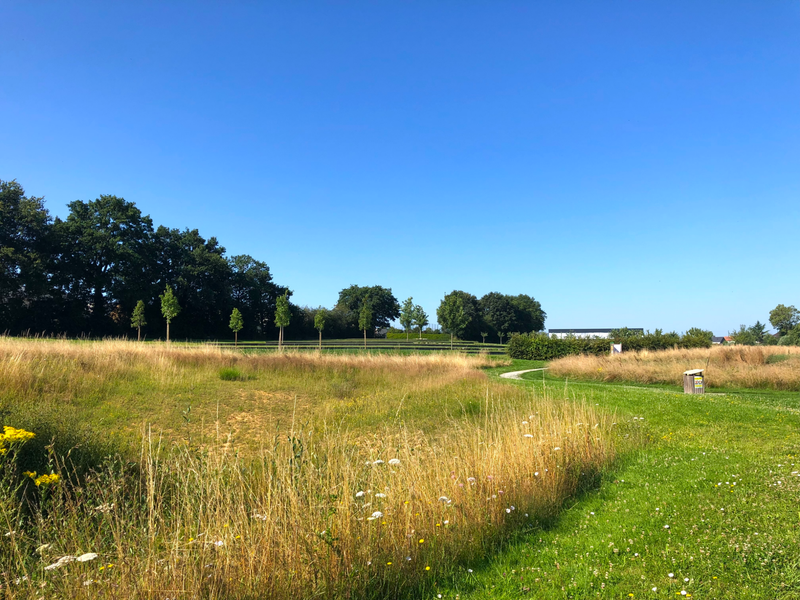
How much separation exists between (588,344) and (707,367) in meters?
13.5

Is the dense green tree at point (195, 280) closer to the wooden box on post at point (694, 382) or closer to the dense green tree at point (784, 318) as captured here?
the wooden box on post at point (694, 382)

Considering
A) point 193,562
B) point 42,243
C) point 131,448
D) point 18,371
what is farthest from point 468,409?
point 42,243

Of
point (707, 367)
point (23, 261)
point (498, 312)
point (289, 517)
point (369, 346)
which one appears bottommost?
point (289, 517)

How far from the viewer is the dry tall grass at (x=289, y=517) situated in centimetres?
301

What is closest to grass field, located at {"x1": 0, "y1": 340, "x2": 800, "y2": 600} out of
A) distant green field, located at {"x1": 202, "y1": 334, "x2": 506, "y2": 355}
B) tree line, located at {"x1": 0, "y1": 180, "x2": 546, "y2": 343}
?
distant green field, located at {"x1": 202, "y1": 334, "x2": 506, "y2": 355}

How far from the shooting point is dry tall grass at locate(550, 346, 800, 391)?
16891 mm

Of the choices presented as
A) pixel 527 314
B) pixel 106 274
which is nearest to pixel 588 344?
pixel 106 274

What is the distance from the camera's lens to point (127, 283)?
131 ft

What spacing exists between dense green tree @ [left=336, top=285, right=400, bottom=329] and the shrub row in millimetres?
41854

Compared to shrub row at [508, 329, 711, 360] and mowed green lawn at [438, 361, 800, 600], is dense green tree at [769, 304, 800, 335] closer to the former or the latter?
shrub row at [508, 329, 711, 360]

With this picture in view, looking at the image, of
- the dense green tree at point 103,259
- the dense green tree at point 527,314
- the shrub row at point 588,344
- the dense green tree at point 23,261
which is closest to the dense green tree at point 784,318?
the shrub row at point 588,344

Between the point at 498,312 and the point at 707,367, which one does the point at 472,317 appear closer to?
the point at 498,312

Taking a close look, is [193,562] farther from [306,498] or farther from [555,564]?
[555,564]

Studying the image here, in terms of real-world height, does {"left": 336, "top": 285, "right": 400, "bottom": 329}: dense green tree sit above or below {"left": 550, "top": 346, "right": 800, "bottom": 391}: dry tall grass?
above
